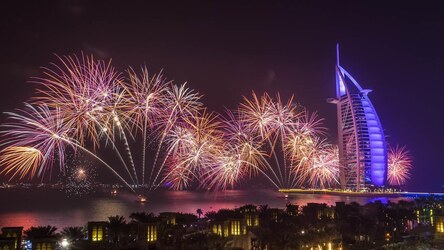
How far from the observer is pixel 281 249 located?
42.3 meters

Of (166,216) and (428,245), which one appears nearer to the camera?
(428,245)

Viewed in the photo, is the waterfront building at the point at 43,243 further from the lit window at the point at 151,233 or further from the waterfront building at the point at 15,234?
the lit window at the point at 151,233

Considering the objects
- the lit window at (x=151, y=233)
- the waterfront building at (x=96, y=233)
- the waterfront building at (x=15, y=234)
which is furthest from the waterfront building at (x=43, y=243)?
the lit window at (x=151, y=233)

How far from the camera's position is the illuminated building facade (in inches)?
5650

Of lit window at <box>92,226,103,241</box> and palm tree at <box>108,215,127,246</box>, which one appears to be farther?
palm tree at <box>108,215,127,246</box>

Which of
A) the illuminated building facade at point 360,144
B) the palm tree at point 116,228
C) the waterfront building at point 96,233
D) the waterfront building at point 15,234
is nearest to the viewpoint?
the waterfront building at point 15,234

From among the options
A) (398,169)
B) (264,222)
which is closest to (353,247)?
(264,222)

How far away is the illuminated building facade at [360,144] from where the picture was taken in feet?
471

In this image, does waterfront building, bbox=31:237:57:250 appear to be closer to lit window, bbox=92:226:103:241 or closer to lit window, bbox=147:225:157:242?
lit window, bbox=92:226:103:241

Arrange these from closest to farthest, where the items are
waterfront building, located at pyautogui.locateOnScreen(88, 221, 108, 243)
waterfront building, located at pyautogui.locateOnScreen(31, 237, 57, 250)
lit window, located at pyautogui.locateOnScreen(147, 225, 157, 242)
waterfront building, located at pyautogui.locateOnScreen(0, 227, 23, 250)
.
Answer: waterfront building, located at pyautogui.locateOnScreen(31, 237, 57, 250)
waterfront building, located at pyautogui.locateOnScreen(0, 227, 23, 250)
waterfront building, located at pyautogui.locateOnScreen(88, 221, 108, 243)
lit window, located at pyautogui.locateOnScreen(147, 225, 157, 242)

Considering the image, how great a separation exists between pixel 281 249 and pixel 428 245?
13668 mm

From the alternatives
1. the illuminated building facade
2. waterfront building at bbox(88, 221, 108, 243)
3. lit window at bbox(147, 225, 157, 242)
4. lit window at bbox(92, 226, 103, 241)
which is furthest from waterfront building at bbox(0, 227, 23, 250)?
the illuminated building facade

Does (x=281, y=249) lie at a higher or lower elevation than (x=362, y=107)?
lower

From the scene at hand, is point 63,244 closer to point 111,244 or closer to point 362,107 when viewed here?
point 111,244
